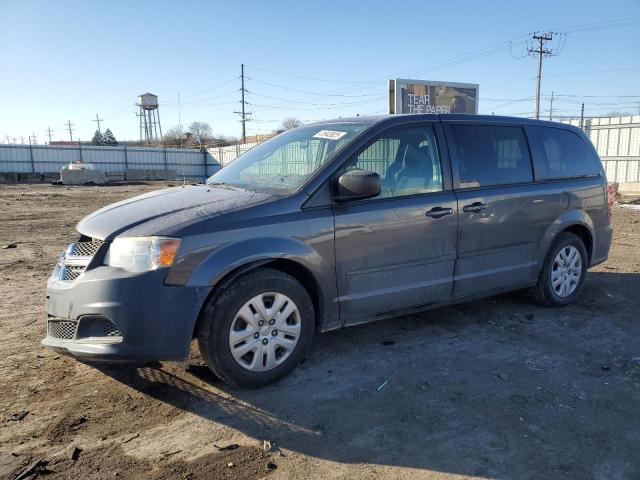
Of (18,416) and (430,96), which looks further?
(430,96)

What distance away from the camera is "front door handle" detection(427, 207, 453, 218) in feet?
13.7

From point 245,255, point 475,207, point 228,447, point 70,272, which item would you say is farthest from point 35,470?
point 475,207

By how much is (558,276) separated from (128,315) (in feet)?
13.9

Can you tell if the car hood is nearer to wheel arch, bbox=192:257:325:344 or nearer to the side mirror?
wheel arch, bbox=192:257:325:344

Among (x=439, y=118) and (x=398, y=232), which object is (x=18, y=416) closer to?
(x=398, y=232)

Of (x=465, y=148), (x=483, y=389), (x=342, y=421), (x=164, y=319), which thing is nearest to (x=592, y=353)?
(x=483, y=389)

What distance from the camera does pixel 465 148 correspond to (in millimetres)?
4566

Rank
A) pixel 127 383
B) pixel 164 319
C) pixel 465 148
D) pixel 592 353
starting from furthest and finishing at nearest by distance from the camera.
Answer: pixel 465 148 < pixel 592 353 < pixel 127 383 < pixel 164 319

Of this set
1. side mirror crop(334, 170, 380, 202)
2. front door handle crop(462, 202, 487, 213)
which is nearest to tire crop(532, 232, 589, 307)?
front door handle crop(462, 202, 487, 213)

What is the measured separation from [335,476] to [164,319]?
1.37 m

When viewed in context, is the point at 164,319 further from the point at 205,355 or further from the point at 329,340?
the point at 329,340

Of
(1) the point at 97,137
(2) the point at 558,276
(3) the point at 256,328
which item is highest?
(1) the point at 97,137

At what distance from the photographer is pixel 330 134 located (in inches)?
169

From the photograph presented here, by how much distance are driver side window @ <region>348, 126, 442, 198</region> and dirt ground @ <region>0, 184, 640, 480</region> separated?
1.32 metres
